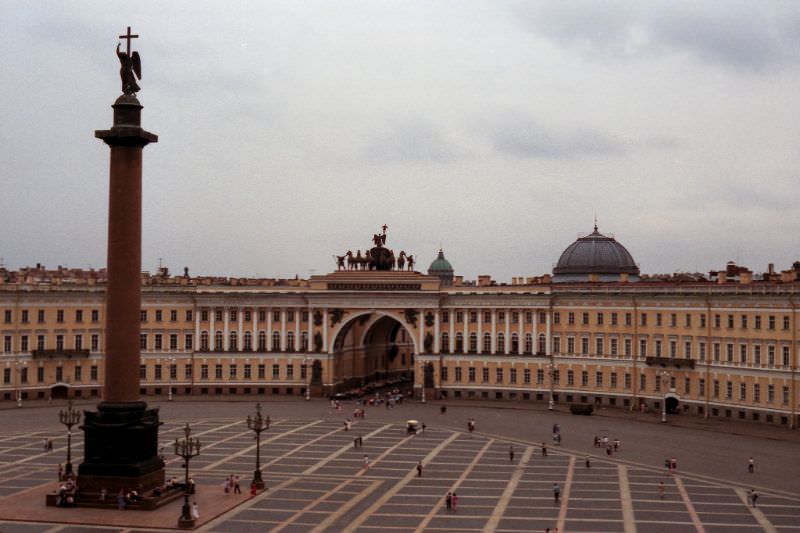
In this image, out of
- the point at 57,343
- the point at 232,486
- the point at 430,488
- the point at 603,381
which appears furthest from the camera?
the point at 57,343

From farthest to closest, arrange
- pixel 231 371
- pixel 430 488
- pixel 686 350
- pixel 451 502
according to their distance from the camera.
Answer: pixel 231 371, pixel 686 350, pixel 430 488, pixel 451 502

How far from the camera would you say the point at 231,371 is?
3939 inches

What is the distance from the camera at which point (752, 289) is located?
77750 mm

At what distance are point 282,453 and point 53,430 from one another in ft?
67.6

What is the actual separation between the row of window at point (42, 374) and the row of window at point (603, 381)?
34.7 meters

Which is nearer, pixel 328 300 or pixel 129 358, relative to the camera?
pixel 129 358

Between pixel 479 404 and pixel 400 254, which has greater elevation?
pixel 400 254

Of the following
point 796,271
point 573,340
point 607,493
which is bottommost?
point 607,493

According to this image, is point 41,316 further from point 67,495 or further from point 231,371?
point 67,495

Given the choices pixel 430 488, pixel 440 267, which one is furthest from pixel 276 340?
pixel 440 267

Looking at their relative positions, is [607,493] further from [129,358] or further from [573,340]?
[573,340]

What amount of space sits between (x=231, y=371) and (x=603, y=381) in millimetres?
37265

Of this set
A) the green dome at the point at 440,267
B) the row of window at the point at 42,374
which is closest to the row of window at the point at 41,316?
the row of window at the point at 42,374

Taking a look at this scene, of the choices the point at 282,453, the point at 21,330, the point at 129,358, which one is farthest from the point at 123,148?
the point at 21,330
